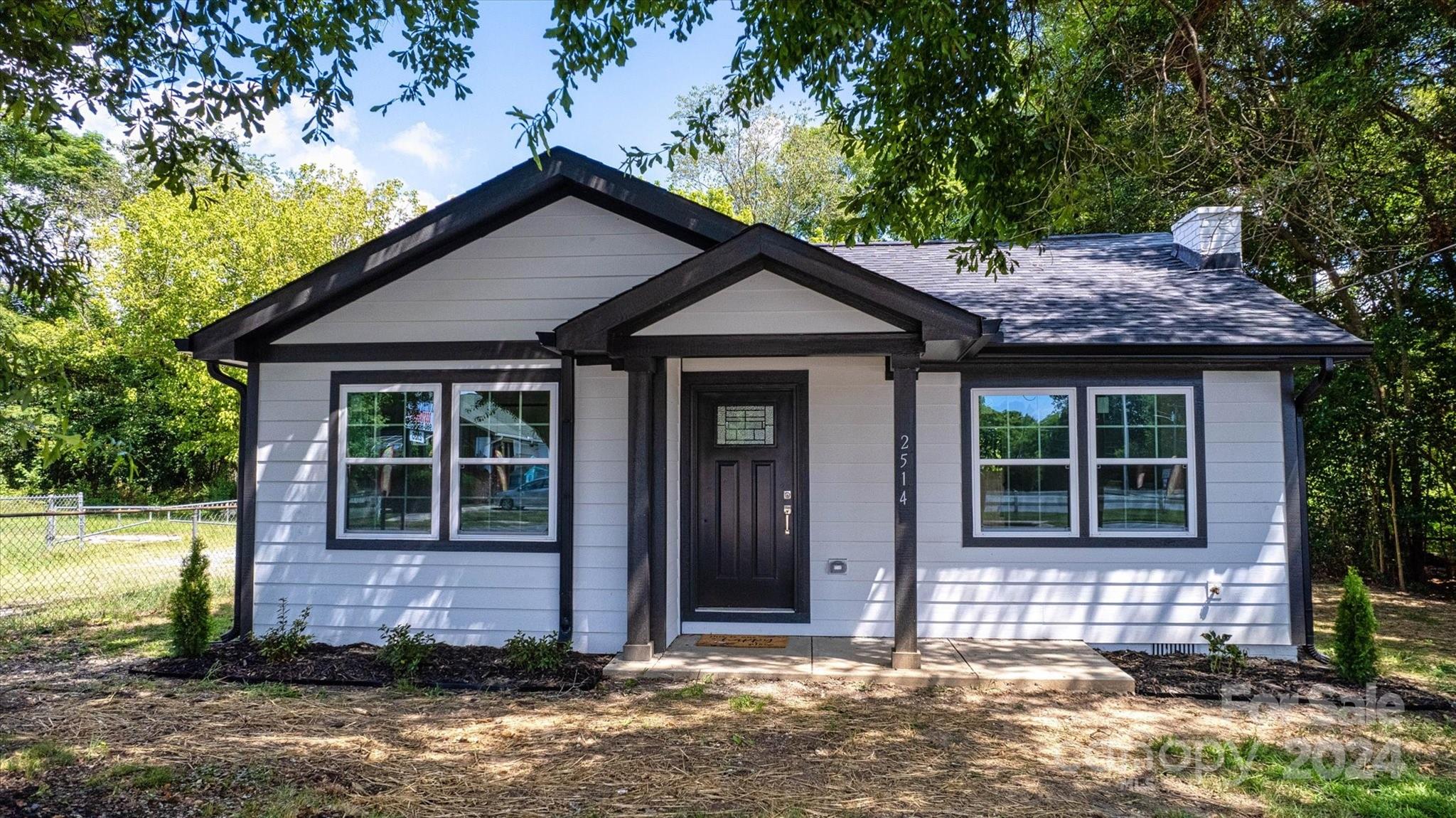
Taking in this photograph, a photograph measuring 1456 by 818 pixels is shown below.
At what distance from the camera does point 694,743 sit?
15.6ft

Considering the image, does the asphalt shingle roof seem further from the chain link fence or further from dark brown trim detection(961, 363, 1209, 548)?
the chain link fence

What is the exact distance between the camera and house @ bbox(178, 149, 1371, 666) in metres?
6.70

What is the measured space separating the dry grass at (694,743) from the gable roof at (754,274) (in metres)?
2.53

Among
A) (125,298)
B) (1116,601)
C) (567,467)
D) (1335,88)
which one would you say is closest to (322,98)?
(567,467)

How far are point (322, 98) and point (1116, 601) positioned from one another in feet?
22.9

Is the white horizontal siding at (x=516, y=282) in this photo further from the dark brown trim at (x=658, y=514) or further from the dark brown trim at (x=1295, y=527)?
the dark brown trim at (x=1295, y=527)

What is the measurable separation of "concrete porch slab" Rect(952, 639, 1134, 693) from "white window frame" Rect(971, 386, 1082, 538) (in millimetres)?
874

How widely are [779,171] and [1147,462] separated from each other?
21782mm

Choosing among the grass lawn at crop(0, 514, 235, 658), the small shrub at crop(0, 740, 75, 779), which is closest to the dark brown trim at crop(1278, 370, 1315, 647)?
the small shrub at crop(0, 740, 75, 779)

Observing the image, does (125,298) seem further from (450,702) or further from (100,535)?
(450,702)

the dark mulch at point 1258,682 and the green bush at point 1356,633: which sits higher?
the green bush at point 1356,633

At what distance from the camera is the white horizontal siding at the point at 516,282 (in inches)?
277

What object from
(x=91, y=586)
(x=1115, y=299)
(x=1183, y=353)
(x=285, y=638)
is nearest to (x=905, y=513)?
(x=1183, y=353)

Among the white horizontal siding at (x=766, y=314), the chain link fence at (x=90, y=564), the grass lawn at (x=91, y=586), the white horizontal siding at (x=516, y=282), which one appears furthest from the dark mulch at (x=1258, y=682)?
the chain link fence at (x=90, y=564)
